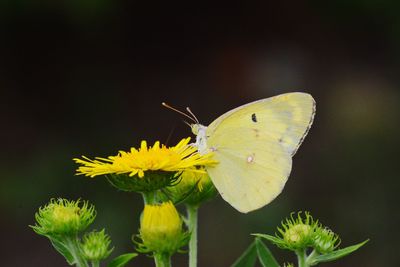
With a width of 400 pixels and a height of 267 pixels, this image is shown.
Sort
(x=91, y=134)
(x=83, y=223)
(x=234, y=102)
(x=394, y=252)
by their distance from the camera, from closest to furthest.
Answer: (x=83, y=223), (x=394, y=252), (x=91, y=134), (x=234, y=102)

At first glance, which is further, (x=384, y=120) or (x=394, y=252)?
(x=384, y=120)

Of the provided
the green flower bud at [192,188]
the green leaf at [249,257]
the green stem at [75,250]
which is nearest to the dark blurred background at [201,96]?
the green flower bud at [192,188]

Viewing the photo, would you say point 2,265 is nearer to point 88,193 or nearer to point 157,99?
point 88,193

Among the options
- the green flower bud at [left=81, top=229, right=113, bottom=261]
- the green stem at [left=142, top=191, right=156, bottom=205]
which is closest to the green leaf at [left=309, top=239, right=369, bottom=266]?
the green stem at [left=142, top=191, right=156, bottom=205]

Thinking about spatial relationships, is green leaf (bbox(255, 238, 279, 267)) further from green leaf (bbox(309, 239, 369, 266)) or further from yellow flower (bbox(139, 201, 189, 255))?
yellow flower (bbox(139, 201, 189, 255))

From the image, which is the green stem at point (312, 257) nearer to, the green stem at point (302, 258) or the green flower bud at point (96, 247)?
the green stem at point (302, 258)

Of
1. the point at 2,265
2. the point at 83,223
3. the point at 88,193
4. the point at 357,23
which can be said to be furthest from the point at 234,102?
the point at 83,223

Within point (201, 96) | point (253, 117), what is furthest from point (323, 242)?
point (201, 96)
